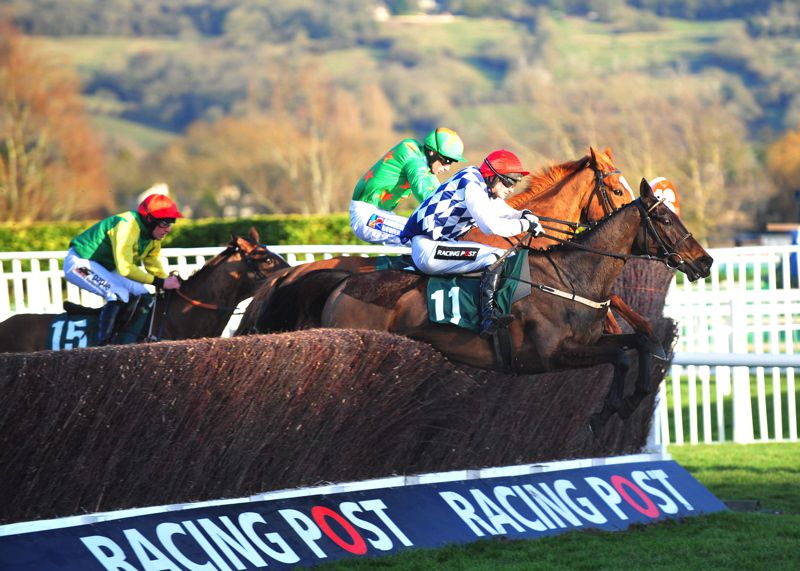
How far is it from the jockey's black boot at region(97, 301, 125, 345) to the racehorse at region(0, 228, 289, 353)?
11 cm

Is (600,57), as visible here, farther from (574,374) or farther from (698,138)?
(574,374)

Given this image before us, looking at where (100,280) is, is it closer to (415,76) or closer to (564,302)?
(564,302)

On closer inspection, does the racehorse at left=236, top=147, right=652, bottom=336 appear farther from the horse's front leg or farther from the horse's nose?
the horse's nose

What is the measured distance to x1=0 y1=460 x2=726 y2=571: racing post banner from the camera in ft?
15.2

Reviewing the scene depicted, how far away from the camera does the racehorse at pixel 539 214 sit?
6.49 meters

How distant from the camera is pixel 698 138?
118 feet

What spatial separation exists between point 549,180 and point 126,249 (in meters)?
2.66

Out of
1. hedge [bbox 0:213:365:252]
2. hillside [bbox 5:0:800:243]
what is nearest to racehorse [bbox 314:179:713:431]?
hedge [bbox 0:213:365:252]

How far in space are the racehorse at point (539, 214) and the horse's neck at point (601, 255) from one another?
261 mm

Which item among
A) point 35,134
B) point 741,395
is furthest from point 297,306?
point 35,134

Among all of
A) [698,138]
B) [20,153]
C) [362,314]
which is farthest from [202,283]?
[698,138]

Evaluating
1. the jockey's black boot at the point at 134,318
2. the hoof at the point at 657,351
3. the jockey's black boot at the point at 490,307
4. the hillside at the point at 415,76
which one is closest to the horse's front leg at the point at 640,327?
the hoof at the point at 657,351

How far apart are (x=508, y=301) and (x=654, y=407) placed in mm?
1611

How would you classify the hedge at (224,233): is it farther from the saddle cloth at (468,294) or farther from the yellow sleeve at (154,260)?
the saddle cloth at (468,294)
